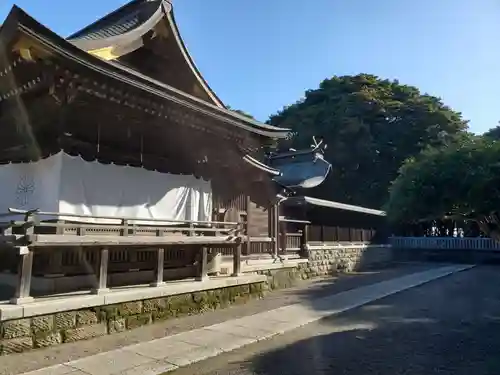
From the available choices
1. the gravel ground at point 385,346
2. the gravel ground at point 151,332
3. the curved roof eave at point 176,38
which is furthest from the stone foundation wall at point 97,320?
the curved roof eave at point 176,38

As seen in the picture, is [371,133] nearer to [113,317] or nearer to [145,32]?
[145,32]

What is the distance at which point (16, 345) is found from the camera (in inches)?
261

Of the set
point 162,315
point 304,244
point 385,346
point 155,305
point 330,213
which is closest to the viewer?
point 385,346

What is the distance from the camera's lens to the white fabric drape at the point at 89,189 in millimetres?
8289

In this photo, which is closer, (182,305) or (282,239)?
(182,305)

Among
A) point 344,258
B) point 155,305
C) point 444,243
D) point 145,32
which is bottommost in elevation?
point 155,305

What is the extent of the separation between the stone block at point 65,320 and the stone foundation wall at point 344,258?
11.8m

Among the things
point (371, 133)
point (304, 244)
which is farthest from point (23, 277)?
point (371, 133)

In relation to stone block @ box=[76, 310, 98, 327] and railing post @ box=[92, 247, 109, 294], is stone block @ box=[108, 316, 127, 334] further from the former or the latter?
railing post @ box=[92, 247, 109, 294]

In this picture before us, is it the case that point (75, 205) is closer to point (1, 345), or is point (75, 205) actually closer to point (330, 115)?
point (1, 345)

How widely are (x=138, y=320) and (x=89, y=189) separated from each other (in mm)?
2966

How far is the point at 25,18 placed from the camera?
21.3 ft

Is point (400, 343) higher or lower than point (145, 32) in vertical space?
lower

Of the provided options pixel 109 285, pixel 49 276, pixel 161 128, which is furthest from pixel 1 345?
pixel 161 128
